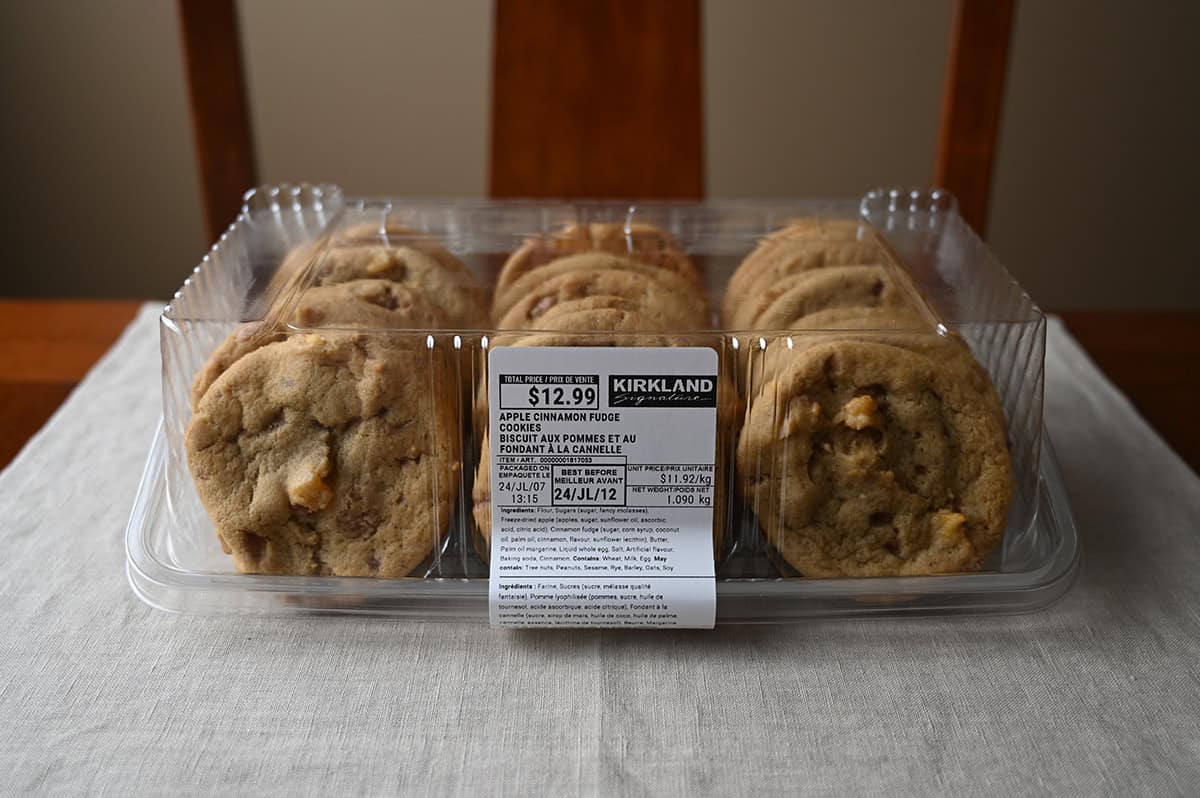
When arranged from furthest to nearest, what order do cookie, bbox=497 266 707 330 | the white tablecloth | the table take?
the table < cookie, bbox=497 266 707 330 < the white tablecloth

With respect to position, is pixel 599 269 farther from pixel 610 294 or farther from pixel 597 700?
pixel 597 700

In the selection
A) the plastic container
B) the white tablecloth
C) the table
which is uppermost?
the plastic container

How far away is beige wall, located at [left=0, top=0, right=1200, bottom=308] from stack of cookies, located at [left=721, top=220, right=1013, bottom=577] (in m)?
1.44

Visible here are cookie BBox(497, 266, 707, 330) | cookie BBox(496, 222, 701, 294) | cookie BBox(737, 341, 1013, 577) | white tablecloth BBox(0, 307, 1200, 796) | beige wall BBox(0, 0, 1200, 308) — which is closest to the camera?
white tablecloth BBox(0, 307, 1200, 796)

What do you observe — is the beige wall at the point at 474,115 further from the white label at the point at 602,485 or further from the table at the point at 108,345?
the white label at the point at 602,485

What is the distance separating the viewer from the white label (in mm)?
773

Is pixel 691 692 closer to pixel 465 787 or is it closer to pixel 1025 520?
pixel 465 787

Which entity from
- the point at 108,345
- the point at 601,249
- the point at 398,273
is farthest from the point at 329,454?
the point at 108,345

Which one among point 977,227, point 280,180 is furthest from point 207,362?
point 280,180

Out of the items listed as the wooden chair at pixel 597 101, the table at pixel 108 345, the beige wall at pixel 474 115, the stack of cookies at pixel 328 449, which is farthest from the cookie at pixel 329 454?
the beige wall at pixel 474 115

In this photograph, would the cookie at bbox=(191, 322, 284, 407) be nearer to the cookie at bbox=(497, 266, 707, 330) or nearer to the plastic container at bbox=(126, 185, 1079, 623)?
the plastic container at bbox=(126, 185, 1079, 623)

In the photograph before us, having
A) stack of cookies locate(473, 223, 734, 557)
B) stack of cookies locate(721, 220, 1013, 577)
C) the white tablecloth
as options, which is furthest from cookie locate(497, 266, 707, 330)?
the white tablecloth

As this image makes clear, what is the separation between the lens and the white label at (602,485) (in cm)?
77
